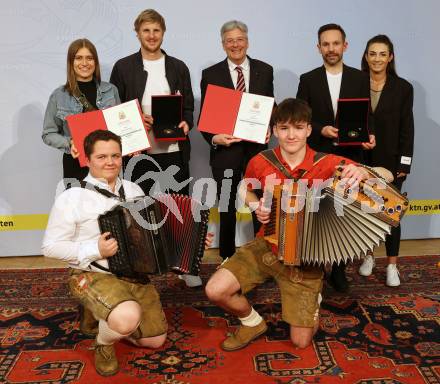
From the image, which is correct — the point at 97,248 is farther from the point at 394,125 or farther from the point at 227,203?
the point at 394,125

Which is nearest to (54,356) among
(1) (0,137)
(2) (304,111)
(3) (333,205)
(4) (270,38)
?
(3) (333,205)

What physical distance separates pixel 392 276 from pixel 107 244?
6.69ft

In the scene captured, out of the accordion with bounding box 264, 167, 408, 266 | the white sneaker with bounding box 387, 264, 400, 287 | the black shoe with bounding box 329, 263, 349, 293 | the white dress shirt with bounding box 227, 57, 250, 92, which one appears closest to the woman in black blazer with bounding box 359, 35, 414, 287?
the white sneaker with bounding box 387, 264, 400, 287

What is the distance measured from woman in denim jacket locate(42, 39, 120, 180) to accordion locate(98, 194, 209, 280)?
3.32 feet

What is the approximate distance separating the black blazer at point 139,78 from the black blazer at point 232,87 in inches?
5.3

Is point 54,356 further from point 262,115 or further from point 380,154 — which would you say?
point 380,154

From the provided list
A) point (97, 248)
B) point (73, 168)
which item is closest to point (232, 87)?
point (73, 168)

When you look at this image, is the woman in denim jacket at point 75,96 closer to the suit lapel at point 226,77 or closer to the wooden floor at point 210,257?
the suit lapel at point 226,77

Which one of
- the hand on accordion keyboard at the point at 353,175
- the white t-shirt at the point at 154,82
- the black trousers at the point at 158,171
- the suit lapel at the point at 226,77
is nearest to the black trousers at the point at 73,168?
the black trousers at the point at 158,171

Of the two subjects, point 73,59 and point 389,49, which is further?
point 389,49

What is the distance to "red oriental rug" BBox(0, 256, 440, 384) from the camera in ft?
8.79

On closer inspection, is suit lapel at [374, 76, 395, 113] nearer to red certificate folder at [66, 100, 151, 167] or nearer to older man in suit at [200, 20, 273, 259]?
older man in suit at [200, 20, 273, 259]

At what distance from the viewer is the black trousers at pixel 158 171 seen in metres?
3.75

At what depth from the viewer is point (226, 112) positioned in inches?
141
